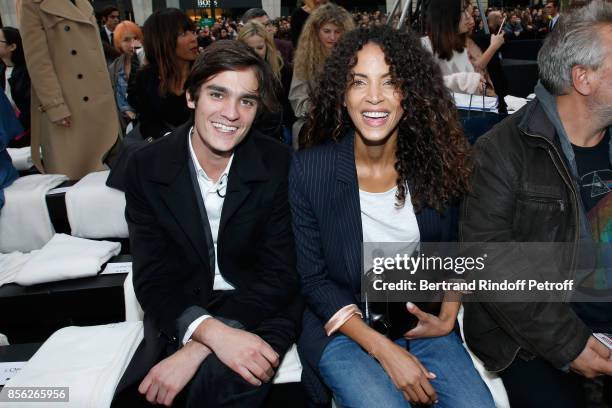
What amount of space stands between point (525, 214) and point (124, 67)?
4.00m

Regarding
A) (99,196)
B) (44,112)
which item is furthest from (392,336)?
(44,112)

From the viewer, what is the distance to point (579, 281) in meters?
1.75

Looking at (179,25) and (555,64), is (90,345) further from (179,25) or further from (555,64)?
(179,25)

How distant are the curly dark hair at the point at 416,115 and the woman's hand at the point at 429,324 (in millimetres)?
368

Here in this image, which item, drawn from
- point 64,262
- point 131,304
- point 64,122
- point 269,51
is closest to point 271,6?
point 269,51

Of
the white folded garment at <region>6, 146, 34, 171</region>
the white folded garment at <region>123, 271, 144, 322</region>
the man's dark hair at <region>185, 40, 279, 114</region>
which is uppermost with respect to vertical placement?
the man's dark hair at <region>185, 40, 279, 114</region>

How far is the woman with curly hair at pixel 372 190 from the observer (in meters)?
1.64

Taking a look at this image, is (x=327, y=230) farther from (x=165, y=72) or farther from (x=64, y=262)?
(x=165, y=72)

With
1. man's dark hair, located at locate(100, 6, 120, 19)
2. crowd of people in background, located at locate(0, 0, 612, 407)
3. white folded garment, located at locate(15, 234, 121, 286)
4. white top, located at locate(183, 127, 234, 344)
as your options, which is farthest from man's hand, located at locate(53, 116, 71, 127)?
man's dark hair, located at locate(100, 6, 120, 19)

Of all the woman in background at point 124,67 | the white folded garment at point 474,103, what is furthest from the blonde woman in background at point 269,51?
the white folded garment at point 474,103

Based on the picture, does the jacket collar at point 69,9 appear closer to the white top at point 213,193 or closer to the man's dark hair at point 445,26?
the white top at point 213,193

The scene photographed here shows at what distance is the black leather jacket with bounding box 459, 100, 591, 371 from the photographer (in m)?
1.58

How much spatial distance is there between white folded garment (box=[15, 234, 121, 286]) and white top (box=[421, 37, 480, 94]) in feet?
8.00

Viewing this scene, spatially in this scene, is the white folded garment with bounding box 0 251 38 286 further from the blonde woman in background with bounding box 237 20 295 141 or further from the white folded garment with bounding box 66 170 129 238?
the blonde woman in background with bounding box 237 20 295 141
